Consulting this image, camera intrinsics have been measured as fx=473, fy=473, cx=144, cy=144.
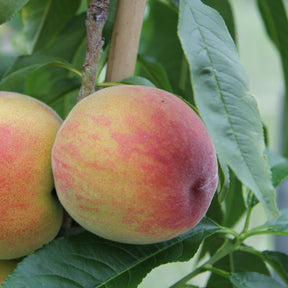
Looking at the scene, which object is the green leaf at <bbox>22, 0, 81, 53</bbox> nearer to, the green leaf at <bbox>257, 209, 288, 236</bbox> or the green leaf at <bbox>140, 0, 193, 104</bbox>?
the green leaf at <bbox>140, 0, 193, 104</bbox>

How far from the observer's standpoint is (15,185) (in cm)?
56

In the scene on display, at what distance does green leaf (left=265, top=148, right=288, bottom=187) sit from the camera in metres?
0.82

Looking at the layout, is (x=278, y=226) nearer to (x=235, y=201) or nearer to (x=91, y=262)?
(x=235, y=201)

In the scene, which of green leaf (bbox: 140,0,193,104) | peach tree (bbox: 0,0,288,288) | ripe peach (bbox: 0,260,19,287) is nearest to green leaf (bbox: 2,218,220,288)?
peach tree (bbox: 0,0,288,288)

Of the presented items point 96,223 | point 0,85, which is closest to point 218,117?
point 96,223

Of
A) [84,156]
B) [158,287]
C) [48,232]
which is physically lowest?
[158,287]

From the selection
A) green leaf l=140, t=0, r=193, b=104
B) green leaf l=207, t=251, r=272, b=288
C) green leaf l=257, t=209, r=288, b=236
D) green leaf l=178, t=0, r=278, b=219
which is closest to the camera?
green leaf l=178, t=0, r=278, b=219

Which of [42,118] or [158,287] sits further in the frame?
[158,287]

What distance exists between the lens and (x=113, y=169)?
50 cm

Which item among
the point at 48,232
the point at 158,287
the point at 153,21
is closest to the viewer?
the point at 48,232

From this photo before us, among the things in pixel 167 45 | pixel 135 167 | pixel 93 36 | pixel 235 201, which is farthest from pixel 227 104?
pixel 167 45

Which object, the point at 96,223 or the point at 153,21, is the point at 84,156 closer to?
the point at 96,223

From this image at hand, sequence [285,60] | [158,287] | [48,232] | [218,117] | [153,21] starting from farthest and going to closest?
1. [158,287]
2. [153,21]
3. [285,60]
4. [48,232]
5. [218,117]

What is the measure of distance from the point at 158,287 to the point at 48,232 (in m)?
2.80
